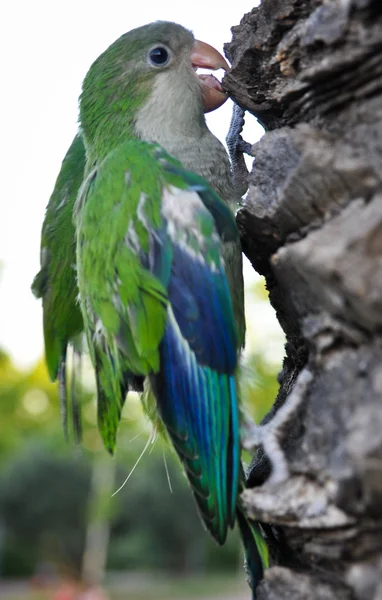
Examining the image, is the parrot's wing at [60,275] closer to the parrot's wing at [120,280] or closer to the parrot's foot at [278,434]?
the parrot's wing at [120,280]

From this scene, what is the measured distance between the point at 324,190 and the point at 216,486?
40.4 inches

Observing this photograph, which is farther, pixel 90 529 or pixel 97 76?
pixel 90 529

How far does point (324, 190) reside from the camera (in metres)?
1.73

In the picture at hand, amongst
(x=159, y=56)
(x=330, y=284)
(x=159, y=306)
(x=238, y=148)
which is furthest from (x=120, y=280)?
(x=159, y=56)

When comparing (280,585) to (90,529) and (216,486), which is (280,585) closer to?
(216,486)

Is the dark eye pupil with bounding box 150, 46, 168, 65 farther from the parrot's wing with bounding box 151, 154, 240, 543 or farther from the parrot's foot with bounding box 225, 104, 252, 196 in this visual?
the parrot's wing with bounding box 151, 154, 240, 543

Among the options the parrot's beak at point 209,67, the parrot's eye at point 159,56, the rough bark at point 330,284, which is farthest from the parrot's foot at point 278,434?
the parrot's eye at point 159,56

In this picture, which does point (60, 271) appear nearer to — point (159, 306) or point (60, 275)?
point (60, 275)

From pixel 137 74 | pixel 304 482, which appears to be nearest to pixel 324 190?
pixel 304 482

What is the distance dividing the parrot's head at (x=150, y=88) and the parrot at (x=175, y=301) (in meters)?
0.22

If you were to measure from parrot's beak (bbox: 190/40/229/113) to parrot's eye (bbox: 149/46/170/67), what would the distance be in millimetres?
127

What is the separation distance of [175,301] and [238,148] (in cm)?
111

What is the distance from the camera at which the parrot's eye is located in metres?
2.99

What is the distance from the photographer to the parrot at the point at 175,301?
214 centimetres
